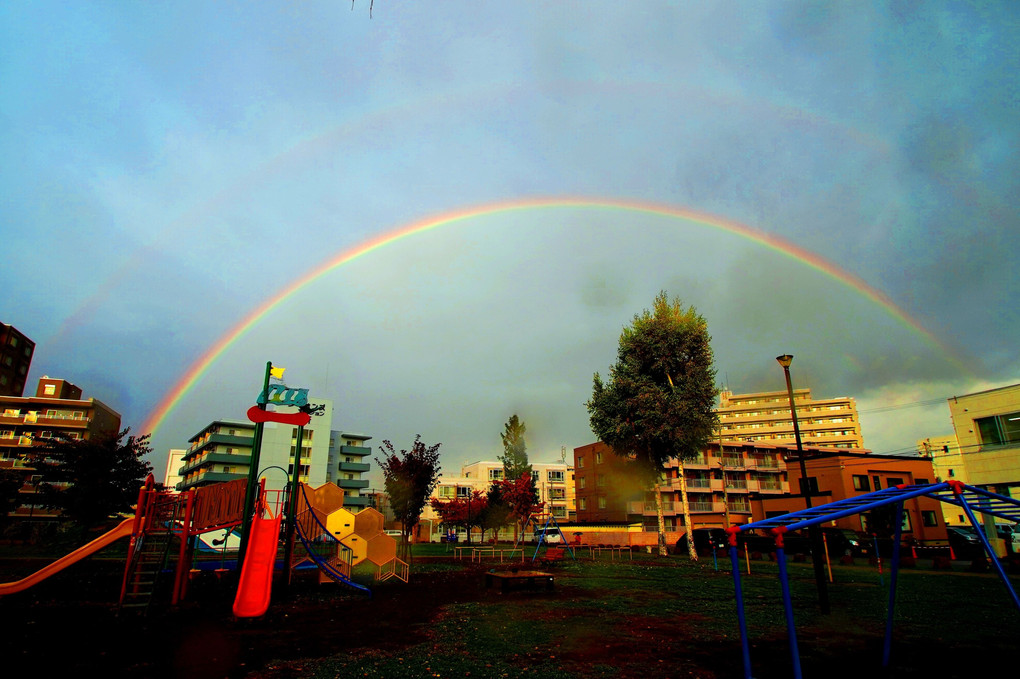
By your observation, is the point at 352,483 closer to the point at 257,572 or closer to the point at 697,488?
the point at 697,488

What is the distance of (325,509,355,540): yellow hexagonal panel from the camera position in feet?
76.3

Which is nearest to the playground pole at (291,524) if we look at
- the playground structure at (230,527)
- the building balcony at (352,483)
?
the playground structure at (230,527)

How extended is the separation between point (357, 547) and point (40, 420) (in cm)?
7764

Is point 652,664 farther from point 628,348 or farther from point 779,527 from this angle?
point 628,348

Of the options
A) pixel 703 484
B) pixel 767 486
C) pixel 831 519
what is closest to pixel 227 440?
pixel 703 484

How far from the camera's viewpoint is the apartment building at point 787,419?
407ft

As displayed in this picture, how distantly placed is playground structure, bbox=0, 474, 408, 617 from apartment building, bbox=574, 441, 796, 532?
3648 cm

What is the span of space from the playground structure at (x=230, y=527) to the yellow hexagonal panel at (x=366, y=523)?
4 centimetres

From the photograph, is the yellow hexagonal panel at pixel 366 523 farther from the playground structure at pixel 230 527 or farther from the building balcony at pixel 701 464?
the building balcony at pixel 701 464

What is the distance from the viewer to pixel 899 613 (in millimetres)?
13180

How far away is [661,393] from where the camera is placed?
37031 mm

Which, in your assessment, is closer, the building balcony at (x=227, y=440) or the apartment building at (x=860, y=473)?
the apartment building at (x=860, y=473)

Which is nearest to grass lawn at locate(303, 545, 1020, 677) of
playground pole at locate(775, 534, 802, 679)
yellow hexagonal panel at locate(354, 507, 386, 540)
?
playground pole at locate(775, 534, 802, 679)

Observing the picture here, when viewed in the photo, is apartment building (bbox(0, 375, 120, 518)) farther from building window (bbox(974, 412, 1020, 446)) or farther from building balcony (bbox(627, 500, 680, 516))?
building window (bbox(974, 412, 1020, 446))
